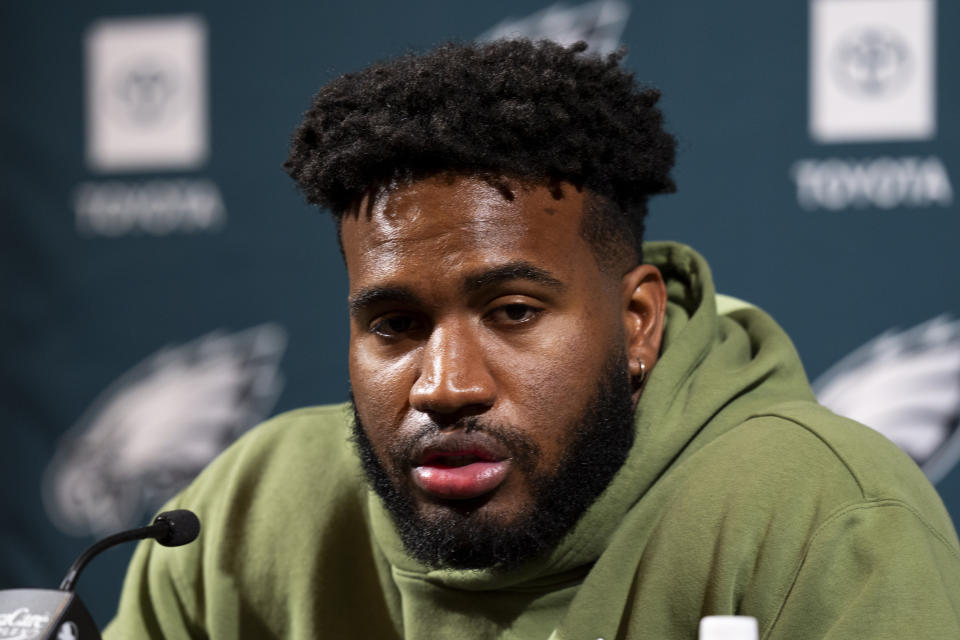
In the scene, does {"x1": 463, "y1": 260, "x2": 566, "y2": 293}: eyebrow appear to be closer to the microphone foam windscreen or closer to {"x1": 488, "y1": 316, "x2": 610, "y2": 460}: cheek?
{"x1": 488, "y1": 316, "x2": 610, "y2": 460}: cheek

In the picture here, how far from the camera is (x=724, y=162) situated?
177 cm

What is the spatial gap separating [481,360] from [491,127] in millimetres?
194

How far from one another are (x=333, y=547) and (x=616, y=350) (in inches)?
15.7

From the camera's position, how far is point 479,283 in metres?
0.94

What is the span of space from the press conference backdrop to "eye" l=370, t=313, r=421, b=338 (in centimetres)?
87

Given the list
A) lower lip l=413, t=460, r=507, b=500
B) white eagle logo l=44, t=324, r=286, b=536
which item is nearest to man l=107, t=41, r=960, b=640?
lower lip l=413, t=460, r=507, b=500

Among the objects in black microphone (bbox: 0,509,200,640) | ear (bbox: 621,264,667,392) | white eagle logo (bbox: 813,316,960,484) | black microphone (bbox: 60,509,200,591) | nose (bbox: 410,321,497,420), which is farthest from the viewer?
white eagle logo (bbox: 813,316,960,484)

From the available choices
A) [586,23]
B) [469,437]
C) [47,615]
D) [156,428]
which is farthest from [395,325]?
[156,428]

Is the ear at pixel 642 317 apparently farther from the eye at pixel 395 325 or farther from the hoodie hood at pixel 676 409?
the eye at pixel 395 325

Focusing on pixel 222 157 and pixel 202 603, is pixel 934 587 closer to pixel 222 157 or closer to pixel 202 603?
pixel 202 603

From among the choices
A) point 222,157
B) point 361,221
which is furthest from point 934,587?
point 222,157

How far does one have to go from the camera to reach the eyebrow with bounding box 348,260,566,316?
0.94 metres

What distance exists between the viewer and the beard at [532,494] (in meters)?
0.96

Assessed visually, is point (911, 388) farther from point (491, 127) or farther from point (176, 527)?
point (176, 527)
